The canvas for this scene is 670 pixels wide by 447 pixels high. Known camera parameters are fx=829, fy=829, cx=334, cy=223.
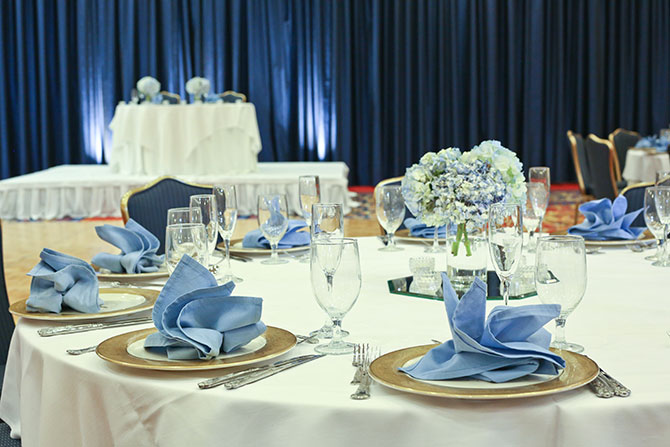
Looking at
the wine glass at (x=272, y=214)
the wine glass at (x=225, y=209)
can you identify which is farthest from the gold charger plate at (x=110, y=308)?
the wine glass at (x=272, y=214)

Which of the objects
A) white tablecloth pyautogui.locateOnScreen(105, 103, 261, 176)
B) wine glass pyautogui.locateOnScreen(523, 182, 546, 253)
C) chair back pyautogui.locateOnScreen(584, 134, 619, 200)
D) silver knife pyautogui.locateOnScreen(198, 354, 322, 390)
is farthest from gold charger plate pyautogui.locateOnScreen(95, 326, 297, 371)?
white tablecloth pyautogui.locateOnScreen(105, 103, 261, 176)

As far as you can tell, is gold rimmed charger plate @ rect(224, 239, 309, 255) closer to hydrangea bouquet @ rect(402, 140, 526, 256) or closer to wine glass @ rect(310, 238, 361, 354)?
hydrangea bouquet @ rect(402, 140, 526, 256)

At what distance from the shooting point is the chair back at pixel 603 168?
6430 millimetres

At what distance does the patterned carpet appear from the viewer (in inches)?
313

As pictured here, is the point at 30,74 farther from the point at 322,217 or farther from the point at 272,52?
the point at 322,217

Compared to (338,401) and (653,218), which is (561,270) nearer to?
(338,401)

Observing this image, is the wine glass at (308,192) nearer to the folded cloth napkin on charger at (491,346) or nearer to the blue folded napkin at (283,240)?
the blue folded napkin at (283,240)

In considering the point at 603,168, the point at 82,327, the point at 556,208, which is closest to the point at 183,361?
the point at 82,327

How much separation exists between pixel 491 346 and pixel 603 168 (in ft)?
18.4

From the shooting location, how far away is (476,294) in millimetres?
1295

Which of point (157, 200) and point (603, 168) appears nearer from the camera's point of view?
point (157, 200)

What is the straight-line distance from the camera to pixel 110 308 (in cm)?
186

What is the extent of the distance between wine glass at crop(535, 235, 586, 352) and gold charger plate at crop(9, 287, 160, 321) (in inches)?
34.8

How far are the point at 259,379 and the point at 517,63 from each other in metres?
11.0
